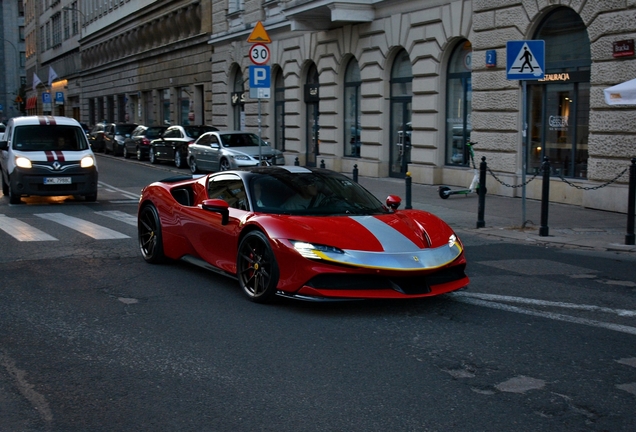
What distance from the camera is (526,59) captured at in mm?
13086

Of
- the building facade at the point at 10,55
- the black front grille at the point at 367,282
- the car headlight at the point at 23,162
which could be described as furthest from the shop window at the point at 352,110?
the building facade at the point at 10,55

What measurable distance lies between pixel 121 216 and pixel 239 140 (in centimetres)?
1134

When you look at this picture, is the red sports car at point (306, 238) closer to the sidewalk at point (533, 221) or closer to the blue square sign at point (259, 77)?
the sidewalk at point (533, 221)

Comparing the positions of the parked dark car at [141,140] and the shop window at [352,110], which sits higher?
the shop window at [352,110]

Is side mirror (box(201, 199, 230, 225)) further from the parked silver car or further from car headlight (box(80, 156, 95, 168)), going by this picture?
the parked silver car

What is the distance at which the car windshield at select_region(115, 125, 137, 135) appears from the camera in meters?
40.0

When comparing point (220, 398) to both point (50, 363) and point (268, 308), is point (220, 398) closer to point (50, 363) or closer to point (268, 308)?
point (50, 363)

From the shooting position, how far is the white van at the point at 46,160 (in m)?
17.0

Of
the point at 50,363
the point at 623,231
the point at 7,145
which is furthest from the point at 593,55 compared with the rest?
the point at 50,363

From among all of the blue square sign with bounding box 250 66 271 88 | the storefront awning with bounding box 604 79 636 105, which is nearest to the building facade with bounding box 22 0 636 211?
the storefront awning with bounding box 604 79 636 105

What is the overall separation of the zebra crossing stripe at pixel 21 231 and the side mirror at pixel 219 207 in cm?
470

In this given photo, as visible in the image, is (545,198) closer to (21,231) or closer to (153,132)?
(21,231)

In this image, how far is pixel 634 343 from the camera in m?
6.33

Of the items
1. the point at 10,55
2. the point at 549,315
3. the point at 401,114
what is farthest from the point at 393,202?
the point at 10,55
